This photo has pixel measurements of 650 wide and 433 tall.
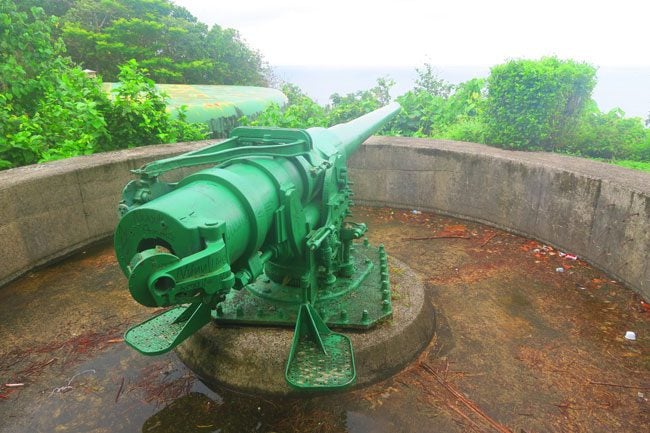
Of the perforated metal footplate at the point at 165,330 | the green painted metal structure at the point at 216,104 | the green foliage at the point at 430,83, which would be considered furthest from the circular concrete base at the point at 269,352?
the green foliage at the point at 430,83

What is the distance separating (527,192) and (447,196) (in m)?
1.10

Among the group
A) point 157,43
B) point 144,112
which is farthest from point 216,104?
point 157,43

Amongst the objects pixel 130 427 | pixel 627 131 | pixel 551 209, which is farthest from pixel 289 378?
Answer: pixel 627 131

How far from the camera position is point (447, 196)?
621 centimetres

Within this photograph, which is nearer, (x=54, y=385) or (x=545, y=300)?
(x=54, y=385)

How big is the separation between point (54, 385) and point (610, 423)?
370 centimetres

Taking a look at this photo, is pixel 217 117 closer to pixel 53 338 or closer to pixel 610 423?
pixel 53 338

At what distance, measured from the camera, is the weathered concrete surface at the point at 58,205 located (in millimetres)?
4359

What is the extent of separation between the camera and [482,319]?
12.6ft

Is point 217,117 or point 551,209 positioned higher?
point 217,117

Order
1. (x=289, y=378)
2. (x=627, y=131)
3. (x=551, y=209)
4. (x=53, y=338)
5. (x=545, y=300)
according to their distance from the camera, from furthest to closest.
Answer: (x=627, y=131) → (x=551, y=209) → (x=545, y=300) → (x=53, y=338) → (x=289, y=378)

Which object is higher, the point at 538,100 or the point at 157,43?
the point at 157,43

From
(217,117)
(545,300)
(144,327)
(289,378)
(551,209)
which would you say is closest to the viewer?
(289,378)

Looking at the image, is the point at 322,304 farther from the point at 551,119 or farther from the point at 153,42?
the point at 153,42
